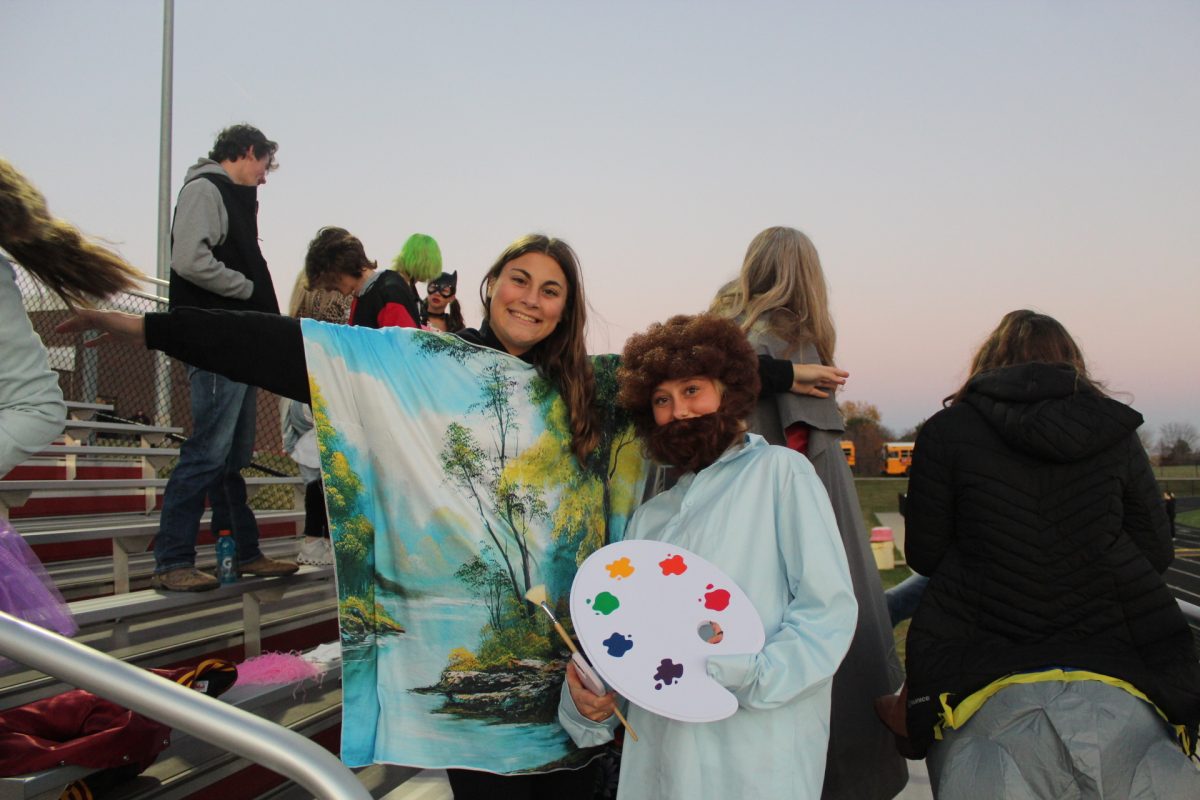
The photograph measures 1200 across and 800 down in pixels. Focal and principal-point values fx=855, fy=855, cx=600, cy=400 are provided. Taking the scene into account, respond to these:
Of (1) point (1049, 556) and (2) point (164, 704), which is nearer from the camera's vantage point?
(2) point (164, 704)

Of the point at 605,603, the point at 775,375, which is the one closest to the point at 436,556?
the point at 605,603

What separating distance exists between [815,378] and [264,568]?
2538 mm

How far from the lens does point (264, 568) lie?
12.1ft

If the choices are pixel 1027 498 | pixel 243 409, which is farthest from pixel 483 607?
pixel 243 409

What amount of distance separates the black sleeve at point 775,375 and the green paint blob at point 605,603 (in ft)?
3.07

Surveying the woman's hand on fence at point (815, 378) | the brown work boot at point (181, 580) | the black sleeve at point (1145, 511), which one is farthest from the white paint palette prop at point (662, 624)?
the brown work boot at point (181, 580)

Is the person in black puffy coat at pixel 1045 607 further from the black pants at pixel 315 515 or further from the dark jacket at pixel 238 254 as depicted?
the black pants at pixel 315 515

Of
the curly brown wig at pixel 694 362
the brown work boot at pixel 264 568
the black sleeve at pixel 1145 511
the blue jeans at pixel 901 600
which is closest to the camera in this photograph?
the curly brown wig at pixel 694 362

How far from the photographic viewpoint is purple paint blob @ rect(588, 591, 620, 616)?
5.36 ft

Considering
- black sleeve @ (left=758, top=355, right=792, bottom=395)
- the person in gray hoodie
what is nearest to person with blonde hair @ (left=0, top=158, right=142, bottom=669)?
the person in gray hoodie

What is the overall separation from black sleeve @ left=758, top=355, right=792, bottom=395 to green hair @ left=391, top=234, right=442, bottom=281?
Result: 214 cm

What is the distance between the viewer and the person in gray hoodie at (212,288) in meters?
3.21

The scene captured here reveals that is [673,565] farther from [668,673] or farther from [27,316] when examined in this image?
[27,316]

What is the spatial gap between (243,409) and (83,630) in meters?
1.02
